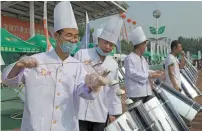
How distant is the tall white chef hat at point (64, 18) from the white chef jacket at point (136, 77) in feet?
5.93

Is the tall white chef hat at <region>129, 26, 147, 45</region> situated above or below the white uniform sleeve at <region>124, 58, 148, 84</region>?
above

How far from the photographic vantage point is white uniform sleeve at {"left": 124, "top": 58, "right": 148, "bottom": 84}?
3543 mm

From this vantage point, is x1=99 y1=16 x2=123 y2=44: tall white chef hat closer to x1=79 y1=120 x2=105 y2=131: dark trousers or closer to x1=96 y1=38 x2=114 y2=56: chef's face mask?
x1=96 y1=38 x2=114 y2=56: chef's face mask

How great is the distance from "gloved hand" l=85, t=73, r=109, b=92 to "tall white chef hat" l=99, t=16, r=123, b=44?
105 cm

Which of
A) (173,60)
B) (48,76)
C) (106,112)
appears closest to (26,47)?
(173,60)

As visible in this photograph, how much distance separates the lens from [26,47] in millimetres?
11250

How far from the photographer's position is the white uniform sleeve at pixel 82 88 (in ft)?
5.60

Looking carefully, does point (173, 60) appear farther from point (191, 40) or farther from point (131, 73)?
point (191, 40)

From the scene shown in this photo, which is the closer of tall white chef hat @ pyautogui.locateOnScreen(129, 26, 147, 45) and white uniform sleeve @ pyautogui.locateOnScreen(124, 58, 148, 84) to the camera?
white uniform sleeve @ pyautogui.locateOnScreen(124, 58, 148, 84)

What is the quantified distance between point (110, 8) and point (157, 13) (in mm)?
12239

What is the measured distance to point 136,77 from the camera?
11.8ft

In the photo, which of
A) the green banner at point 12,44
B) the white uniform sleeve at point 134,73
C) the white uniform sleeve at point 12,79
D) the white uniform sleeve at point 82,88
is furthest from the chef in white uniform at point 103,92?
the green banner at point 12,44

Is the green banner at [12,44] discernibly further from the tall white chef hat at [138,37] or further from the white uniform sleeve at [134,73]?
the white uniform sleeve at [134,73]

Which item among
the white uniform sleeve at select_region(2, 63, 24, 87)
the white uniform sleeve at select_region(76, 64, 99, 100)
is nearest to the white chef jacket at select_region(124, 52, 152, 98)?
the white uniform sleeve at select_region(76, 64, 99, 100)
